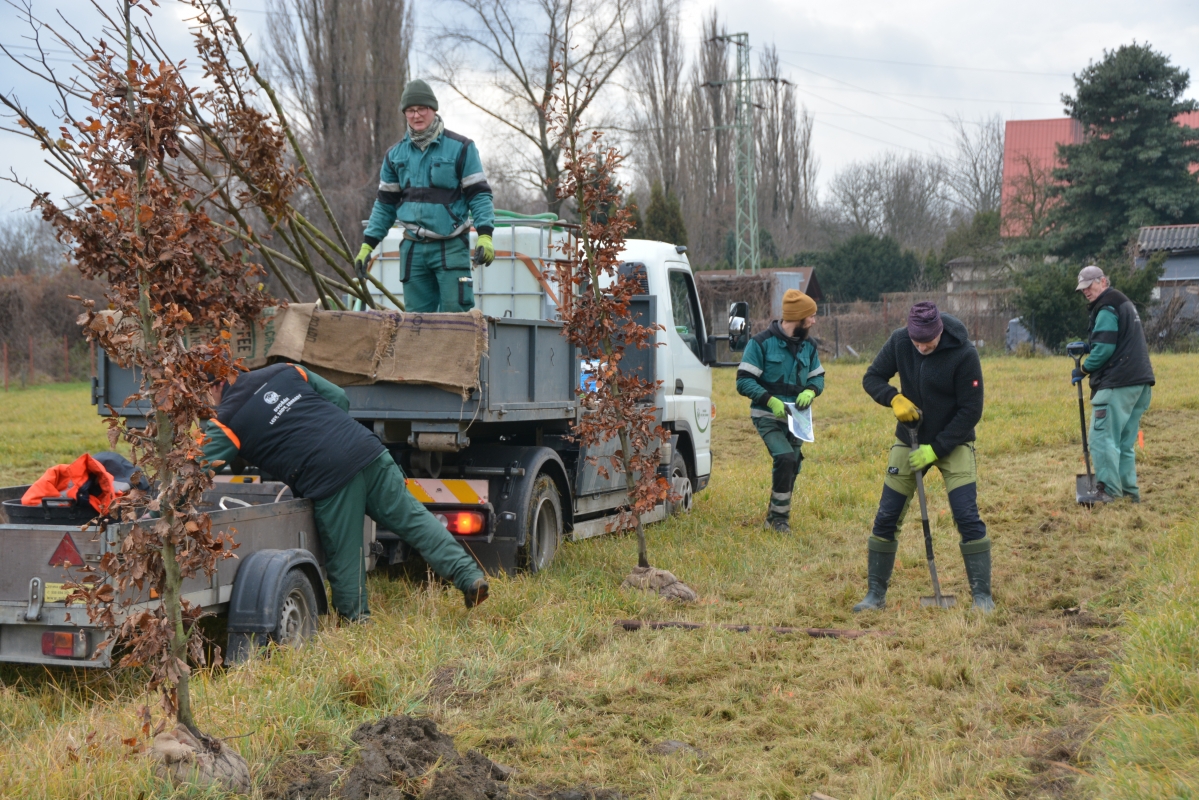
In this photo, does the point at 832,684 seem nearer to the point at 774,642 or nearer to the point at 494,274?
the point at 774,642

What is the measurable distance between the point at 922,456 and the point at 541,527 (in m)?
2.54

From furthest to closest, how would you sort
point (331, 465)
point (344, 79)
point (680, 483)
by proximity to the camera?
point (344, 79)
point (680, 483)
point (331, 465)

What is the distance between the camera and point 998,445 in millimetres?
13406

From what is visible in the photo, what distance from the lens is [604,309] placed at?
273 inches

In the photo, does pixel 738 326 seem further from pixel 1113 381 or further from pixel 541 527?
pixel 1113 381

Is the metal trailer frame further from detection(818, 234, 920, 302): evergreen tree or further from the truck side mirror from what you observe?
detection(818, 234, 920, 302): evergreen tree

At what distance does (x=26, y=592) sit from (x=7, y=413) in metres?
17.6

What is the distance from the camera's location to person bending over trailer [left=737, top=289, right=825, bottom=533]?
29.5 feet

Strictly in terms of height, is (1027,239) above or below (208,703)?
above

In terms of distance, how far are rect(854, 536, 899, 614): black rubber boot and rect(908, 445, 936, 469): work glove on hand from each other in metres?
0.49

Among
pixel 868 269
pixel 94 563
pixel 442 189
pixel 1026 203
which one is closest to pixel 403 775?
pixel 94 563

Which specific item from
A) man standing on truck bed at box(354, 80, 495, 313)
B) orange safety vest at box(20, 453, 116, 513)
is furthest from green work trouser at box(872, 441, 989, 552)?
orange safety vest at box(20, 453, 116, 513)

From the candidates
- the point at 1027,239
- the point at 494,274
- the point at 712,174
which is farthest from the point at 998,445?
the point at 712,174

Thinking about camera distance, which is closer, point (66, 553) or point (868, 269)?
point (66, 553)
